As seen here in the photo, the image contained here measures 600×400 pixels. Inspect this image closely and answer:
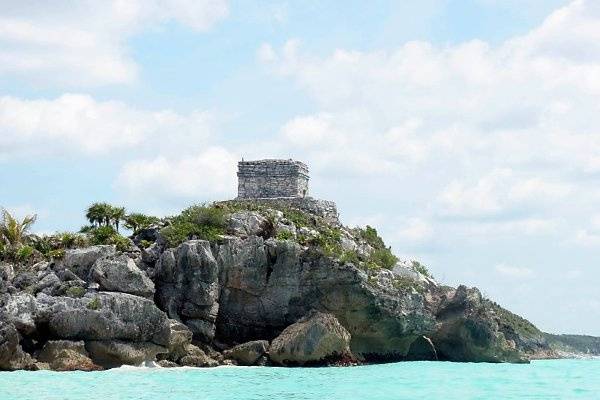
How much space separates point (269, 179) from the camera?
195ft

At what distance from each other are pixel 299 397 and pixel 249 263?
17.3 m

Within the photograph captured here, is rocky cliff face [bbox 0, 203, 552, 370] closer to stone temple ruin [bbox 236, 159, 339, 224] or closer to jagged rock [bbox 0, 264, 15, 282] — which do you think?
jagged rock [bbox 0, 264, 15, 282]

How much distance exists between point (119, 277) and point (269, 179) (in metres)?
22.5

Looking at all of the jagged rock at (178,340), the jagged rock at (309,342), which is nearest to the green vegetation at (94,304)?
the jagged rock at (178,340)

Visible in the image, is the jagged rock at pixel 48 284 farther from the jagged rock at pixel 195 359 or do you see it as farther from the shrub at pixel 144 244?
the jagged rock at pixel 195 359

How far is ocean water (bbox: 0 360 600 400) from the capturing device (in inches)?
1033

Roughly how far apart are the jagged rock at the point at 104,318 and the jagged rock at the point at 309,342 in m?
5.82

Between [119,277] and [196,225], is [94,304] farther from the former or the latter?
[196,225]

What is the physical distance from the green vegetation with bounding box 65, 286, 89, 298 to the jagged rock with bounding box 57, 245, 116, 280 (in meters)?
2.37

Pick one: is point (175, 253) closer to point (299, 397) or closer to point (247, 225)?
point (247, 225)

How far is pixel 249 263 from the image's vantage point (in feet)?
140

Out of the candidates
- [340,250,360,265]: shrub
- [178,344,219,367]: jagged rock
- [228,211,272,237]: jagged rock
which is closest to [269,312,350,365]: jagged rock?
[178,344,219,367]: jagged rock

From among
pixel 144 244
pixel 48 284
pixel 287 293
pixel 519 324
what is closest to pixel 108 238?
pixel 144 244

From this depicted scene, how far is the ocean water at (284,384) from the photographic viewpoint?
86.1 feet
